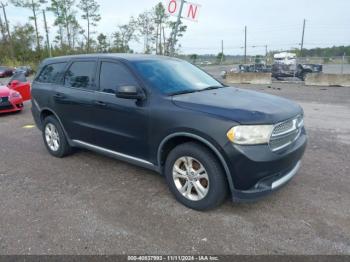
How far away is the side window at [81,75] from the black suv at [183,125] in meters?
0.02

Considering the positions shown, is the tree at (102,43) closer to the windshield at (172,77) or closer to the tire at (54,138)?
the tire at (54,138)

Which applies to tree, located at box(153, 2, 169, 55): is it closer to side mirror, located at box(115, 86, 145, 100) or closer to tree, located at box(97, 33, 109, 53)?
tree, located at box(97, 33, 109, 53)

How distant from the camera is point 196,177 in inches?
127

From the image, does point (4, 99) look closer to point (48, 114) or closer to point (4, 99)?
point (4, 99)

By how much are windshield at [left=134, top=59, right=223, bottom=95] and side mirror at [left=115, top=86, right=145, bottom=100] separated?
18cm

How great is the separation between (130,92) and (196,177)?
49.9 inches

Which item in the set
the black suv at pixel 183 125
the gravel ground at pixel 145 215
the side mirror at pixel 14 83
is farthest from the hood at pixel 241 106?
the side mirror at pixel 14 83

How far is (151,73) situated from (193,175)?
1449mm

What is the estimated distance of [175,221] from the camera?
3.11 meters

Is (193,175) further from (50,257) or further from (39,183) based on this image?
(39,183)

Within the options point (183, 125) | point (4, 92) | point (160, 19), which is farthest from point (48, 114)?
point (160, 19)

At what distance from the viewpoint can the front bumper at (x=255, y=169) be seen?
112 inches

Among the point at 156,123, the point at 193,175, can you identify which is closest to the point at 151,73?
the point at 156,123

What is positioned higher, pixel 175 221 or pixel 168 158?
pixel 168 158
